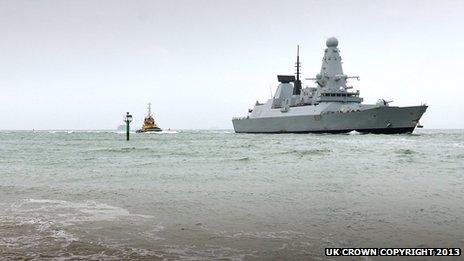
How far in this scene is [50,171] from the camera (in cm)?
1698

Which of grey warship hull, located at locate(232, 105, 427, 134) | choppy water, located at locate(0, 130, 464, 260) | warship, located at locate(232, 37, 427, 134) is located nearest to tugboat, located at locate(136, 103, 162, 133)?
warship, located at locate(232, 37, 427, 134)

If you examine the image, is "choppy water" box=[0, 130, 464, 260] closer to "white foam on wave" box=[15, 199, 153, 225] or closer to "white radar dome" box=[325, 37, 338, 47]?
"white foam on wave" box=[15, 199, 153, 225]

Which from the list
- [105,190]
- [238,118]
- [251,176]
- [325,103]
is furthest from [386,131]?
[105,190]

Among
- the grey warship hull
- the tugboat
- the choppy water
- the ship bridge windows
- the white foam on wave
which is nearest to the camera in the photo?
Answer: the choppy water

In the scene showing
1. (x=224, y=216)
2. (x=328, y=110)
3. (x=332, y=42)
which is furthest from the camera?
(x=332, y=42)

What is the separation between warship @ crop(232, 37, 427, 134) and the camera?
60375mm

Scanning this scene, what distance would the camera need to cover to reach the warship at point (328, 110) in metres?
60.4

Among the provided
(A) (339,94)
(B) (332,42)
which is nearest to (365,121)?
(A) (339,94)

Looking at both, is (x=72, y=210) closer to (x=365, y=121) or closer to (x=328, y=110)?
(x=365, y=121)

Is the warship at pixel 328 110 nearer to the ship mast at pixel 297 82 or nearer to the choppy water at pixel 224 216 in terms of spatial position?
the ship mast at pixel 297 82

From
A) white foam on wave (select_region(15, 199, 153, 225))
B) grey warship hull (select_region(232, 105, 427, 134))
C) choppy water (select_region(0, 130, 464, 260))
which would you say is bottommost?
white foam on wave (select_region(15, 199, 153, 225))

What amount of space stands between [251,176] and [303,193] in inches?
169

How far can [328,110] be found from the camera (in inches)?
2576

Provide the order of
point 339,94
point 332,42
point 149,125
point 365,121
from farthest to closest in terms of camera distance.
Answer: point 149,125 → point 332,42 → point 339,94 → point 365,121
